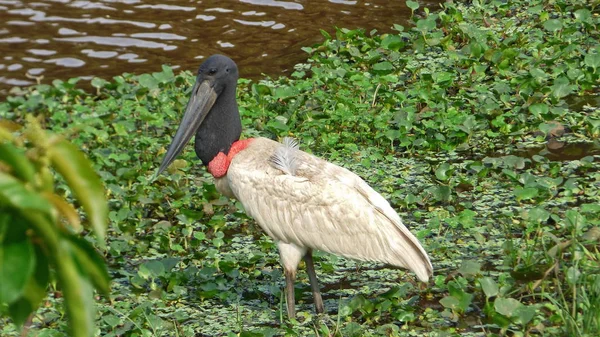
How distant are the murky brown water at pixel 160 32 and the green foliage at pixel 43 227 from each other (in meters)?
7.29

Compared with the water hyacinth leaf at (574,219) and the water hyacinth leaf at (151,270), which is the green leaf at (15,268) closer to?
the water hyacinth leaf at (151,270)

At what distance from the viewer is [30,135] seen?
4.15 feet

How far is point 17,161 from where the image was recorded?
1228 millimetres

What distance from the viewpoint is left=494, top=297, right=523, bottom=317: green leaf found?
403 cm

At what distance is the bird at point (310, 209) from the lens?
447 cm

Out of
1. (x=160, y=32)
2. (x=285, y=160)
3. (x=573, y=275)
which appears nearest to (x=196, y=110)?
(x=285, y=160)

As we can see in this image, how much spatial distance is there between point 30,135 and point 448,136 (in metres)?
5.31

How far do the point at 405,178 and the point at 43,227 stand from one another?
4930 millimetres

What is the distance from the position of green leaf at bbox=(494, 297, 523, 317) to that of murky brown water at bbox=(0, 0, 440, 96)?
15.7 feet

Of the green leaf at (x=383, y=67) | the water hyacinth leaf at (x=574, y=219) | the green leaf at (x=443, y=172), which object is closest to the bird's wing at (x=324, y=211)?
the water hyacinth leaf at (x=574, y=219)

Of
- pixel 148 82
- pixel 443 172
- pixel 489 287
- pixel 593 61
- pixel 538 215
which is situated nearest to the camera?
pixel 489 287

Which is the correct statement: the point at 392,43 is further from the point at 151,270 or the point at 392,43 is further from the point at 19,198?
the point at 19,198

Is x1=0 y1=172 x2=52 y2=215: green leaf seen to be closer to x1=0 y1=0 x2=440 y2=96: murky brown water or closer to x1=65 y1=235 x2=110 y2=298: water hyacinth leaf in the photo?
x1=65 y1=235 x2=110 y2=298: water hyacinth leaf

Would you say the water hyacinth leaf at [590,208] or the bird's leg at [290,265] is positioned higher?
the water hyacinth leaf at [590,208]
